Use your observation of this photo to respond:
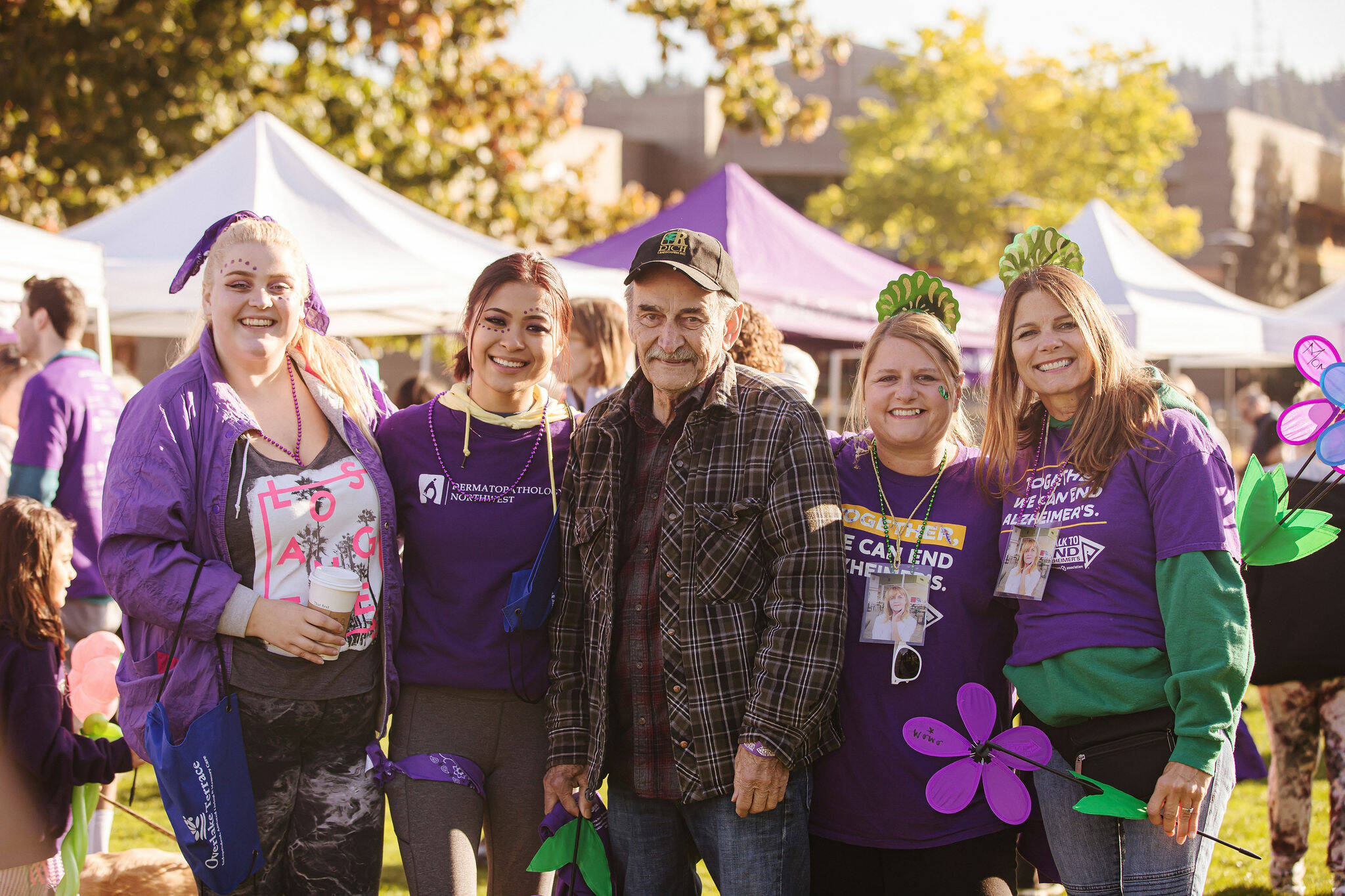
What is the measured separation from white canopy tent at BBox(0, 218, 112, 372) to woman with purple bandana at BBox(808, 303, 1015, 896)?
384cm

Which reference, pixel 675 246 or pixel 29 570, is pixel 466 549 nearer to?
pixel 675 246

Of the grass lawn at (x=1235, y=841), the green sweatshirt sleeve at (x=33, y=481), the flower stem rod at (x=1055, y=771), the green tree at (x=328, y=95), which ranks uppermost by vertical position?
the green tree at (x=328, y=95)

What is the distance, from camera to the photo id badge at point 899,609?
240cm

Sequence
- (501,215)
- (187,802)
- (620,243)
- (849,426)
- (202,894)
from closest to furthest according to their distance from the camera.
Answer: (187,802), (202,894), (849,426), (620,243), (501,215)

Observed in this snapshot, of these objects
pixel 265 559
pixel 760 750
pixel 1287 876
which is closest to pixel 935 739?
pixel 760 750

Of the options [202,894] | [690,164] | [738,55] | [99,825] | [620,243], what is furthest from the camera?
[690,164]

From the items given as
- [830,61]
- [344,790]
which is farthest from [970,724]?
[830,61]

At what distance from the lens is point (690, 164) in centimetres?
3070

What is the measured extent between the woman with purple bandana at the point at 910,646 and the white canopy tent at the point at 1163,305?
5105 mm

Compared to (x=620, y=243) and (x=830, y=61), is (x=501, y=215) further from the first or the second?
(x=830, y=61)

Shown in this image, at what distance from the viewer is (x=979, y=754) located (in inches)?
92.8

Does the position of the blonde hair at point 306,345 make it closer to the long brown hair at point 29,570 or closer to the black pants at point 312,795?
the black pants at point 312,795

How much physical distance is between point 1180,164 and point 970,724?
34.0 metres

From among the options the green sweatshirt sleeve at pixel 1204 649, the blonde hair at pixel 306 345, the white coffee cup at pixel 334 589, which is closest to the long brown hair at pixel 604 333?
the blonde hair at pixel 306 345
